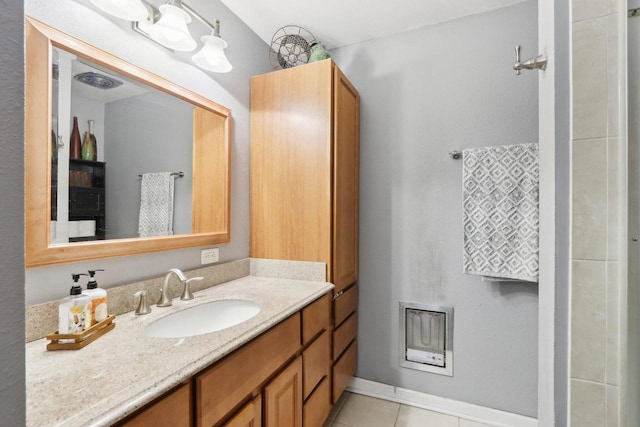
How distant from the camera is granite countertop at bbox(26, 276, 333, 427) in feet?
1.87

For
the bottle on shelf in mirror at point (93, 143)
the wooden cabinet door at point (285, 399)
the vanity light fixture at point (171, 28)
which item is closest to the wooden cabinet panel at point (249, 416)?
the wooden cabinet door at point (285, 399)

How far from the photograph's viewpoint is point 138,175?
1246 mm

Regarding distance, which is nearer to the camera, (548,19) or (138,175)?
(548,19)

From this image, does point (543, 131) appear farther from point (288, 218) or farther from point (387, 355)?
point (387, 355)

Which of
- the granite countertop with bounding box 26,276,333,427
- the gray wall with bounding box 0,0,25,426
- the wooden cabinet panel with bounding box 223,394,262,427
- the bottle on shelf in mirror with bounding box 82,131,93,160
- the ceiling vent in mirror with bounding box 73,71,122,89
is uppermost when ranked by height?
the ceiling vent in mirror with bounding box 73,71,122,89

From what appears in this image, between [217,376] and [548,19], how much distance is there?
1582 millimetres

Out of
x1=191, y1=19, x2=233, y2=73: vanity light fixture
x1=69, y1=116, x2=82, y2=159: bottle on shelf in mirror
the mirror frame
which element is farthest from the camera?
x1=191, y1=19, x2=233, y2=73: vanity light fixture

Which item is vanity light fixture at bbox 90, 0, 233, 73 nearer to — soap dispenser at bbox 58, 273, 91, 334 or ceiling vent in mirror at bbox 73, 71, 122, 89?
ceiling vent in mirror at bbox 73, 71, 122, 89

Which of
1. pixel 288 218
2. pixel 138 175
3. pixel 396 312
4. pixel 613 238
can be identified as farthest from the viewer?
pixel 396 312

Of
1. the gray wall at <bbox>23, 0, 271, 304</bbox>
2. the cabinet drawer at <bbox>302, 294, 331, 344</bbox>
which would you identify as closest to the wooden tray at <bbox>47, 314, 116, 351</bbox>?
the gray wall at <bbox>23, 0, 271, 304</bbox>

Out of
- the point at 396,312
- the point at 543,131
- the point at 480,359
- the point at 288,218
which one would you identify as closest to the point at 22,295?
the point at 288,218

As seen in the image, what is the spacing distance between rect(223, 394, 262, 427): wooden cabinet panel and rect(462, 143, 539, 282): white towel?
1311 millimetres

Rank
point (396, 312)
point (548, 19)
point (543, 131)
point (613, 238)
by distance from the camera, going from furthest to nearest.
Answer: point (396, 312)
point (543, 131)
point (548, 19)
point (613, 238)

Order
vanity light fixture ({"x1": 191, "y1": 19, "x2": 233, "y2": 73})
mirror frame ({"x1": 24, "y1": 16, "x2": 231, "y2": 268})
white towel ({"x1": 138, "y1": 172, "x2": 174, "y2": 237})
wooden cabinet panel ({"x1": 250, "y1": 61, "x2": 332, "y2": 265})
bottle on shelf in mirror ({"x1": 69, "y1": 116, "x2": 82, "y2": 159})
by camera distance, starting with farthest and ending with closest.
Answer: wooden cabinet panel ({"x1": 250, "y1": 61, "x2": 332, "y2": 265}), vanity light fixture ({"x1": 191, "y1": 19, "x2": 233, "y2": 73}), white towel ({"x1": 138, "y1": 172, "x2": 174, "y2": 237}), bottle on shelf in mirror ({"x1": 69, "y1": 116, "x2": 82, "y2": 159}), mirror frame ({"x1": 24, "y1": 16, "x2": 231, "y2": 268})
